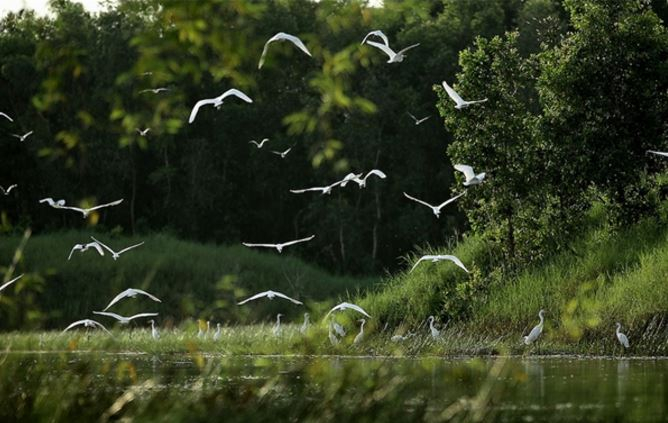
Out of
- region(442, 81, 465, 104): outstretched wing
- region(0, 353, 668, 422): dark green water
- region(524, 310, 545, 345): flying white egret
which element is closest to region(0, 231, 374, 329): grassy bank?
region(524, 310, 545, 345): flying white egret

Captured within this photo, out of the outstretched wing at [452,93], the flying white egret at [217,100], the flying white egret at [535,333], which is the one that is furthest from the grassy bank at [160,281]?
the flying white egret at [217,100]

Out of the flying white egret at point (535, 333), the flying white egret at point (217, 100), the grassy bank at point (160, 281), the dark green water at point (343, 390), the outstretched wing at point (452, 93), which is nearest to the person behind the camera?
the dark green water at point (343, 390)

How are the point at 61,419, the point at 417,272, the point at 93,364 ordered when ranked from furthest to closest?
the point at 417,272, the point at 93,364, the point at 61,419

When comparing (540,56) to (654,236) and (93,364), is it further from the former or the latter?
(93,364)

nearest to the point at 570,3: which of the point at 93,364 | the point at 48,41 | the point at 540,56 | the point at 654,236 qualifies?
the point at 540,56

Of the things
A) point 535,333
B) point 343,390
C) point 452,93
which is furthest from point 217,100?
point 535,333

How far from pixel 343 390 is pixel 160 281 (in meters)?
27.3

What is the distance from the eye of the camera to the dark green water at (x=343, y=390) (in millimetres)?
11688

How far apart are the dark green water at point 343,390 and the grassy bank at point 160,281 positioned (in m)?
17.8

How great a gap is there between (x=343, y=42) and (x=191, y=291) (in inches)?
448

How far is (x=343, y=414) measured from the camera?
11766 mm

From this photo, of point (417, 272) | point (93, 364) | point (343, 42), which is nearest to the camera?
point (93, 364)

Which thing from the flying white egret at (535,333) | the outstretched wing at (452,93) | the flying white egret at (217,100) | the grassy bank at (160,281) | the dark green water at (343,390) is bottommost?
the grassy bank at (160,281)

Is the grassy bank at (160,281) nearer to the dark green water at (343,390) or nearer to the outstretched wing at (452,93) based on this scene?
the dark green water at (343,390)
